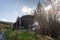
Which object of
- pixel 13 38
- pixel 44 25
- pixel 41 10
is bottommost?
pixel 13 38

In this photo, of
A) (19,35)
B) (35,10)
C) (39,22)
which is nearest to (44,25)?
(39,22)

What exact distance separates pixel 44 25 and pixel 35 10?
4.92 ft

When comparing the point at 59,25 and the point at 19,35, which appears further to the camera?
the point at 59,25

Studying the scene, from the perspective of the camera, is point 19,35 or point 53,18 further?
point 53,18

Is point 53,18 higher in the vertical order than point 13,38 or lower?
higher

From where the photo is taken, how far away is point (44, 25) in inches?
606

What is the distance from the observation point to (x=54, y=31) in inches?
613

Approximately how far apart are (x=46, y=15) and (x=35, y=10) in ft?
3.85

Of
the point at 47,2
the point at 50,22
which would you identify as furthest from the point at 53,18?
the point at 47,2

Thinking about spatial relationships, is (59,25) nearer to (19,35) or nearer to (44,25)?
(44,25)

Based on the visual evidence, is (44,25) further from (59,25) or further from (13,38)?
(13,38)

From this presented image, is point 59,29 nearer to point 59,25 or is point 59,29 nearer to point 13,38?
point 59,25

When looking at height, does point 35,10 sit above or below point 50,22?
above

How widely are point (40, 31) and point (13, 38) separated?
2.63 m
